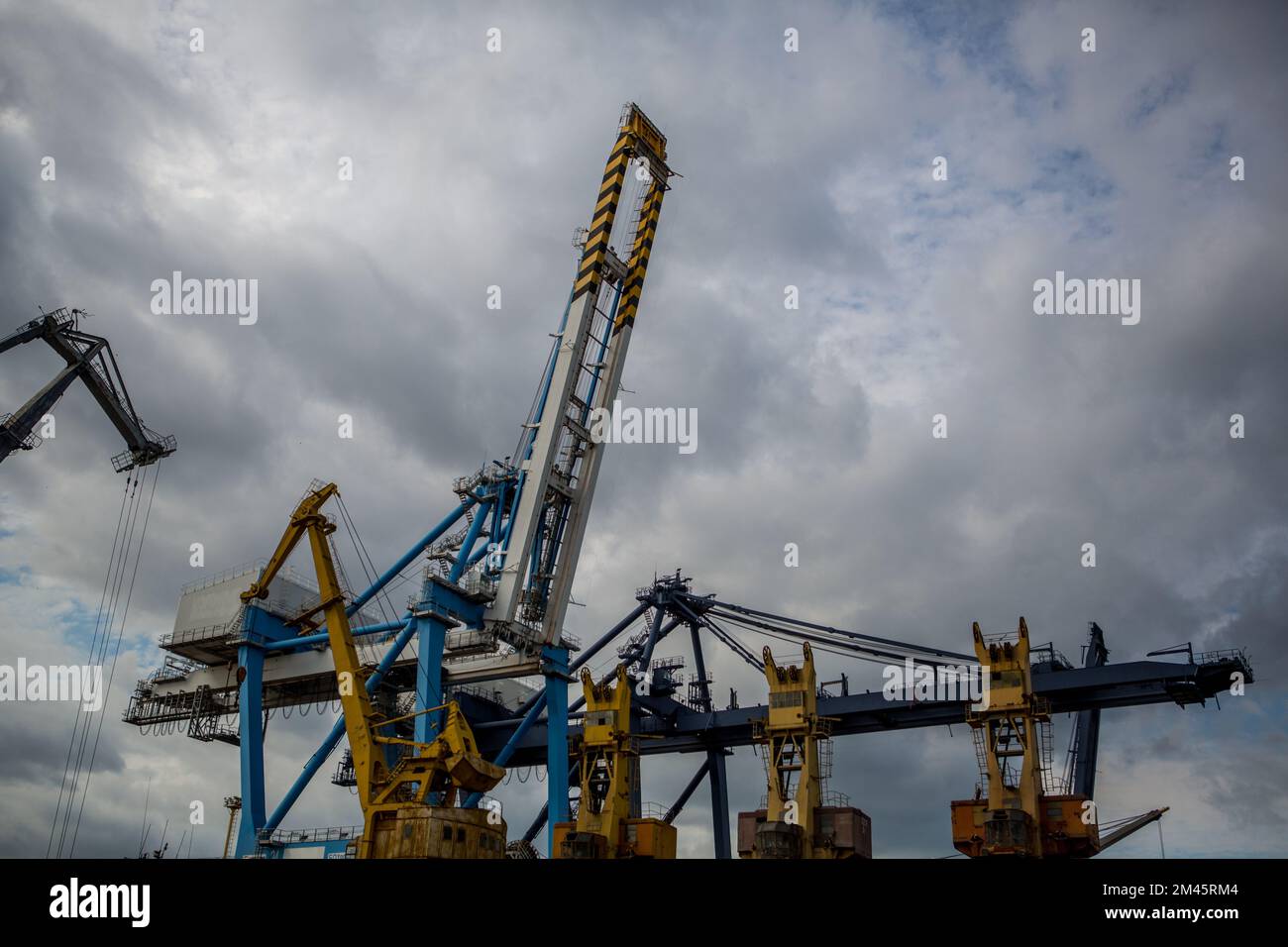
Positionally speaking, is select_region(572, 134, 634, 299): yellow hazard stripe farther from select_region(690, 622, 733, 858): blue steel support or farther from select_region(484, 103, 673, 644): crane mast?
select_region(690, 622, 733, 858): blue steel support

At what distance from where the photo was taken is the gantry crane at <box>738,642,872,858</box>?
3619cm

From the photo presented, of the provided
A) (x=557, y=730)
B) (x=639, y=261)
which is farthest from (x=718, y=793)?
(x=639, y=261)

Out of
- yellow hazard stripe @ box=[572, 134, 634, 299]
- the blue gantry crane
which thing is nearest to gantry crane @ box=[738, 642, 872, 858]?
the blue gantry crane

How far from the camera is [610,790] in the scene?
39125 mm

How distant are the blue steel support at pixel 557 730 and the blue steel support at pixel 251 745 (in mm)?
12886

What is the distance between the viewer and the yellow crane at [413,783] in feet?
111

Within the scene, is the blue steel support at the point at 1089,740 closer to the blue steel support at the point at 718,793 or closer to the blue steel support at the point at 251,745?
the blue steel support at the point at 718,793

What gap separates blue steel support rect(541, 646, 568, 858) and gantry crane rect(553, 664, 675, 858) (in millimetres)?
2335

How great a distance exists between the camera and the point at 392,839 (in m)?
34.7

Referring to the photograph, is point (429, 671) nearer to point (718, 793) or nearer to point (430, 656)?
point (430, 656)

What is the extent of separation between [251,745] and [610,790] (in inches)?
722

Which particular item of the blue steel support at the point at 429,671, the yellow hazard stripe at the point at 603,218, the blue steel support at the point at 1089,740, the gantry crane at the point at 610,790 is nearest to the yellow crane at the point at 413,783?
the blue steel support at the point at 429,671
